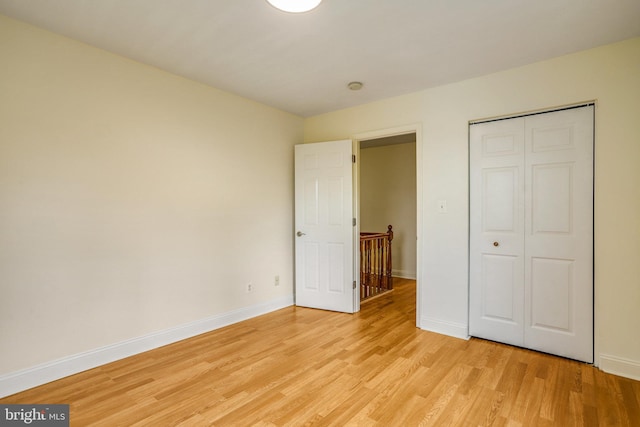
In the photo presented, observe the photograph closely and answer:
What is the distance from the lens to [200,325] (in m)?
3.20

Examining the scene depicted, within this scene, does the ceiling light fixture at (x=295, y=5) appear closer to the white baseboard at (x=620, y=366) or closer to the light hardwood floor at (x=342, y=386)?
the light hardwood floor at (x=342, y=386)

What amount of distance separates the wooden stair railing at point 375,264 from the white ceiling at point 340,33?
7.85 feet

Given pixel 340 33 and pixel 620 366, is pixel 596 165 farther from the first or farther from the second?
pixel 340 33

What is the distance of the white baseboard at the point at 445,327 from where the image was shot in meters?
3.09

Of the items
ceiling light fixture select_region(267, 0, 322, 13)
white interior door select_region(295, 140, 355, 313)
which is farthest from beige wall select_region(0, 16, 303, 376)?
ceiling light fixture select_region(267, 0, 322, 13)

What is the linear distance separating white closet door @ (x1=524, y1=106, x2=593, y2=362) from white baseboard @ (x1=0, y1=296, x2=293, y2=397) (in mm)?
2832

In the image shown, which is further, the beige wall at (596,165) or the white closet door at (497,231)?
the white closet door at (497,231)

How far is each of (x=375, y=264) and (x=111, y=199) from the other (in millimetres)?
3491

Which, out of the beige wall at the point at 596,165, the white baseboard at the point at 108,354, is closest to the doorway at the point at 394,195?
the beige wall at the point at 596,165

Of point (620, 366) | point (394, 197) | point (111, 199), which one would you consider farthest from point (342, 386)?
point (394, 197)

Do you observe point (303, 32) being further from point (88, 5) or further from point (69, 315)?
point (69, 315)

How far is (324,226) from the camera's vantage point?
13.0 ft

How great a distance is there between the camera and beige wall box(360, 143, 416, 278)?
5.84 metres

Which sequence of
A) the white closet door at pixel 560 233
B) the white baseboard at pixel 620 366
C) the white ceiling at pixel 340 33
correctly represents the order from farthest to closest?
the white closet door at pixel 560 233 < the white baseboard at pixel 620 366 < the white ceiling at pixel 340 33
